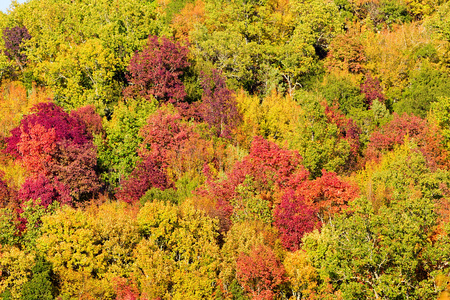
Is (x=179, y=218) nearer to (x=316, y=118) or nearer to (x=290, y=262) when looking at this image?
(x=290, y=262)

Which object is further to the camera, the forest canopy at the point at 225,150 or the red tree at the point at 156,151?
the red tree at the point at 156,151

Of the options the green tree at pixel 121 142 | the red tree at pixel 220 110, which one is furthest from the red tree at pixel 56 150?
the red tree at pixel 220 110

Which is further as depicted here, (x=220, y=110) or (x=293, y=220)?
(x=220, y=110)

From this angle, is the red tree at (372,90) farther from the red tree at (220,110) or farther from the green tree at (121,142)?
the green tree at (121,142)

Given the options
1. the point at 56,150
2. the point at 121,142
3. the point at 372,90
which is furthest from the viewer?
the point at 372,90

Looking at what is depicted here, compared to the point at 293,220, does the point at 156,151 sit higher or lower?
higher

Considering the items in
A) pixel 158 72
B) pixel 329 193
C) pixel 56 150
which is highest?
pixel 158 72

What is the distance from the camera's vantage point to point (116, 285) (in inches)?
2192

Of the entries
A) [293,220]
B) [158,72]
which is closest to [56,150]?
[158,72]

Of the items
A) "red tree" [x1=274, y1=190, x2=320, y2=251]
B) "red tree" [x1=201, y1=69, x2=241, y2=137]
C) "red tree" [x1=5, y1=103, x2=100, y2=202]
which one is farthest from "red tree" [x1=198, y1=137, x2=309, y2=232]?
"red tree" [x1=201, y1=69, x2=241, y2=137]

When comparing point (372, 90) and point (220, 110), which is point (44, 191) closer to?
point (220, 110)

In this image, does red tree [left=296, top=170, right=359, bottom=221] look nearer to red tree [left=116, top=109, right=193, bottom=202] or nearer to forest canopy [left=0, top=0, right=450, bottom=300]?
forest canopy [left=0, top=0, right=450, bottom=300]

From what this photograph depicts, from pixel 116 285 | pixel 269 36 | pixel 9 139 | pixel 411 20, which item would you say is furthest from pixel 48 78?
pixel 411 20

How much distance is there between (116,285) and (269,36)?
1914 inches
